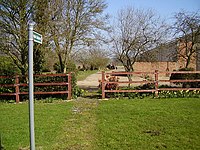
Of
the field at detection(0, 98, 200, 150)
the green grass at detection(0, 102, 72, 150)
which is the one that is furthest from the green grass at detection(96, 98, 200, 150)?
the green grass at detection(0, 102, 72, 150)

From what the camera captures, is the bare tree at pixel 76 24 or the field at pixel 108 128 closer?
the field at pixel 108 128

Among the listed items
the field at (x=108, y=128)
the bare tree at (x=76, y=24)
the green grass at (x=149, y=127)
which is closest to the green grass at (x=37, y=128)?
the field at (x=108, y=128)

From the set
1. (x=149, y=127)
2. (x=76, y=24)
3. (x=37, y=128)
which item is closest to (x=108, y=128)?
(x=149, y=127)

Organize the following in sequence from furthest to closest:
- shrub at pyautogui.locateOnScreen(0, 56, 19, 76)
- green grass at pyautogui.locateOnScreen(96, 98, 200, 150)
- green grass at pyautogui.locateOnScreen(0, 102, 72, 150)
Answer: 1. shrub at pyautogui.locateOnScreen(0, 56, 19, 76)
2. green grass at pyautogui.locateOnScreen(0, 102, 72, 150)
3. green grass at pyautogui.locateOnScreen(96, 98, 200, 150)

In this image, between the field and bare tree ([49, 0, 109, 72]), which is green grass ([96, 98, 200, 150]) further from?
bare tree ([49, 0, 109, 72])

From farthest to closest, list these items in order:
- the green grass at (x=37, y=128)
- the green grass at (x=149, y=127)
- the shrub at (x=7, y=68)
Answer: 1. the shrub at (x=7, y=68)
2. the green grass at (x=37, y=128)
3. the green grass at (x=149, y=127)

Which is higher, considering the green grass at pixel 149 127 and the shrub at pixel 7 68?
the shrub at pixel 7 68

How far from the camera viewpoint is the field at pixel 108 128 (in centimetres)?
506

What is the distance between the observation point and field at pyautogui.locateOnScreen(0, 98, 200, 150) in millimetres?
5062

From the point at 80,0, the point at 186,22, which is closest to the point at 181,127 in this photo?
the point at 80,0

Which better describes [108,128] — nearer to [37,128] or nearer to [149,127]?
[149,127]

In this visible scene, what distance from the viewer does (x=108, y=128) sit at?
6.24 metres

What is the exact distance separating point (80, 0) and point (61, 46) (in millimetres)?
2828

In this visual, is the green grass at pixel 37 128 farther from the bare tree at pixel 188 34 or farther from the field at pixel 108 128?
the bare tree at pixel 188 34
